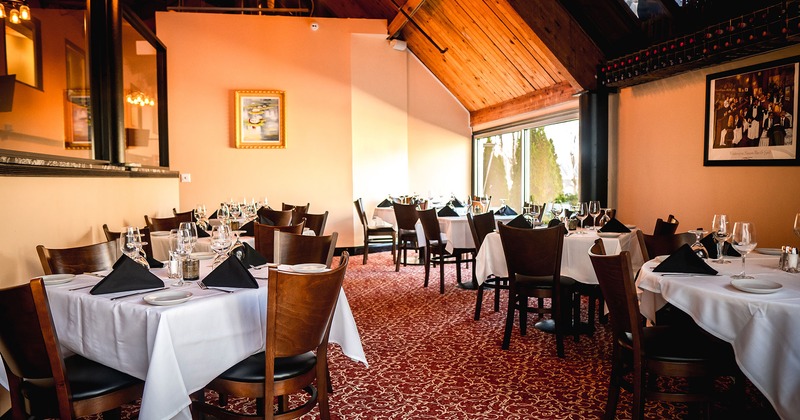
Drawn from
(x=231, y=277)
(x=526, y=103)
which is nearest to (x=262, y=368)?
(x=231, y=277)

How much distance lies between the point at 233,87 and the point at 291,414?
7884mm

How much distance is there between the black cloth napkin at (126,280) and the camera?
2.43m

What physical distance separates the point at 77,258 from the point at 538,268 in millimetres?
3074

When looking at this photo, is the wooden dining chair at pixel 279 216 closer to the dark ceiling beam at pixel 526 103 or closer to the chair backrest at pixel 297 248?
the chair backrest at pixel 297 248

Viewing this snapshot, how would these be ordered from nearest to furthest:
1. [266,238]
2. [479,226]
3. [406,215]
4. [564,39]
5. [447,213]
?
[266,238] → [479,226] → [564,39] → [447,213] → [406,215]

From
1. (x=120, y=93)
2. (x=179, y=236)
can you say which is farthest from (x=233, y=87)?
(x=179, y=236)

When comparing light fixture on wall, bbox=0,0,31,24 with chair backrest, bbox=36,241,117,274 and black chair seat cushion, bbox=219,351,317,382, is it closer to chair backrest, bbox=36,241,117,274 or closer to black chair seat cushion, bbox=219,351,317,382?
chair backrest, bbox=36,241,117,274

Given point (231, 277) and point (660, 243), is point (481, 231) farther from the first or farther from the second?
point (231, 277)

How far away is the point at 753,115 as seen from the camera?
4918 millimetres

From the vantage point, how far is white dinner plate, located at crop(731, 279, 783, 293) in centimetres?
239

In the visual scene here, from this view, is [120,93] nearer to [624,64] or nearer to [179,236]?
[179,236]

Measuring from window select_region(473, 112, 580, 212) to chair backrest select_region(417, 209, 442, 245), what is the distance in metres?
2.56

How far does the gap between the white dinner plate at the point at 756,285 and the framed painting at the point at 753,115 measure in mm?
2581

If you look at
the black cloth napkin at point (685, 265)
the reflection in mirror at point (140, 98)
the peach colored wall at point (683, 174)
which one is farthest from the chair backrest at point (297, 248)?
the peach colored wall at point (683, 174)
